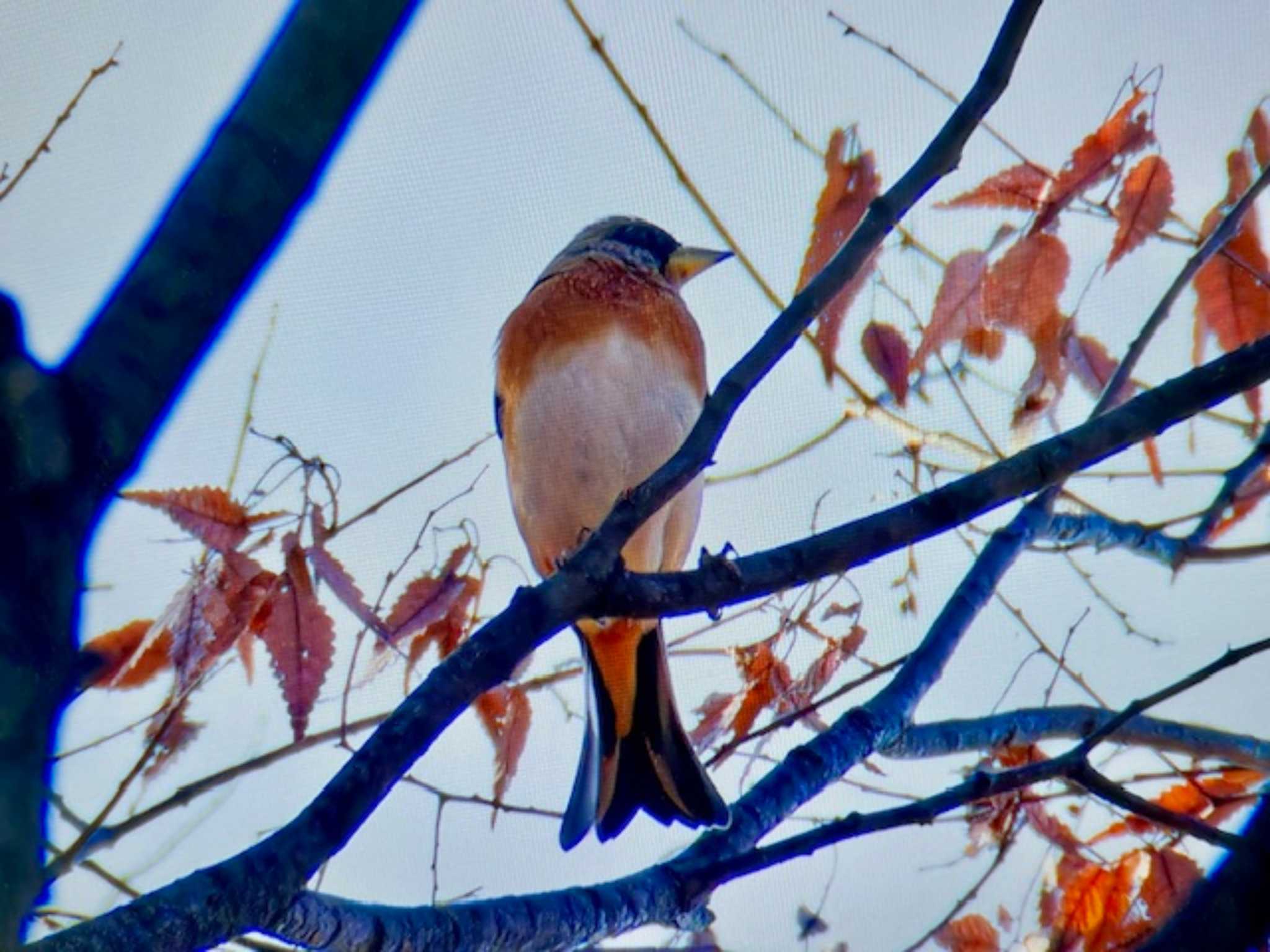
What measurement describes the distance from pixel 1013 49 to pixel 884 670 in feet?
4.54

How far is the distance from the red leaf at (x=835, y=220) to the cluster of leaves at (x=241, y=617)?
791 mm

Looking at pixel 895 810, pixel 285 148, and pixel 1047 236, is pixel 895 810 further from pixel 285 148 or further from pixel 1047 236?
pixel 1047 236

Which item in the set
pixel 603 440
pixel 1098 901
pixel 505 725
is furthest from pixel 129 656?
pixel 1098 901

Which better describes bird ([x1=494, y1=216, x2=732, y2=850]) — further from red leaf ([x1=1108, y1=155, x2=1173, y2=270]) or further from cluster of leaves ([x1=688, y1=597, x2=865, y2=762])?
red leaf ([x1=1108, y1=155, x2=1173, y2=270])

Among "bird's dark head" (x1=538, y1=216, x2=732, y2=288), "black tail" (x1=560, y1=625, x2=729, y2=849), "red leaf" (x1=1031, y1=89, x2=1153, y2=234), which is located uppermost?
Result: "bird's dark head" (x1=538, y1=216, x2=732, y2=288)

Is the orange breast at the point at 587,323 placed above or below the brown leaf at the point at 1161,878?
above

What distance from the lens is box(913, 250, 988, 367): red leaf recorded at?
262 cm

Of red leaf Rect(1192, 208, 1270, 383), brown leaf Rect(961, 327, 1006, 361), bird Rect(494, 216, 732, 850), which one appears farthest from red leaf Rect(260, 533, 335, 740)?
red leaf Rect(1192, 208, 1270, 383)

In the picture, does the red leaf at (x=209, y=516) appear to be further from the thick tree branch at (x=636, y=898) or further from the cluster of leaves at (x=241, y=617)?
the thick tree branch at (x=636, y=898)

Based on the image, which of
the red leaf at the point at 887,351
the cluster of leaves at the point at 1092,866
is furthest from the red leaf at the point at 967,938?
the red leaf at the point at 887,351

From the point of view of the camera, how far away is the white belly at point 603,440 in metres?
3.09

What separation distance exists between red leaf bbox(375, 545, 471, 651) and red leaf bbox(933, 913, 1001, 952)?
4.02 feet

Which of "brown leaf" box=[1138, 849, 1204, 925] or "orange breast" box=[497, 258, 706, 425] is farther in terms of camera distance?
"orange breast" box=[497, 258, 706, 425]

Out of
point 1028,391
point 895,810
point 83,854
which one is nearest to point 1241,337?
point 1028,391
